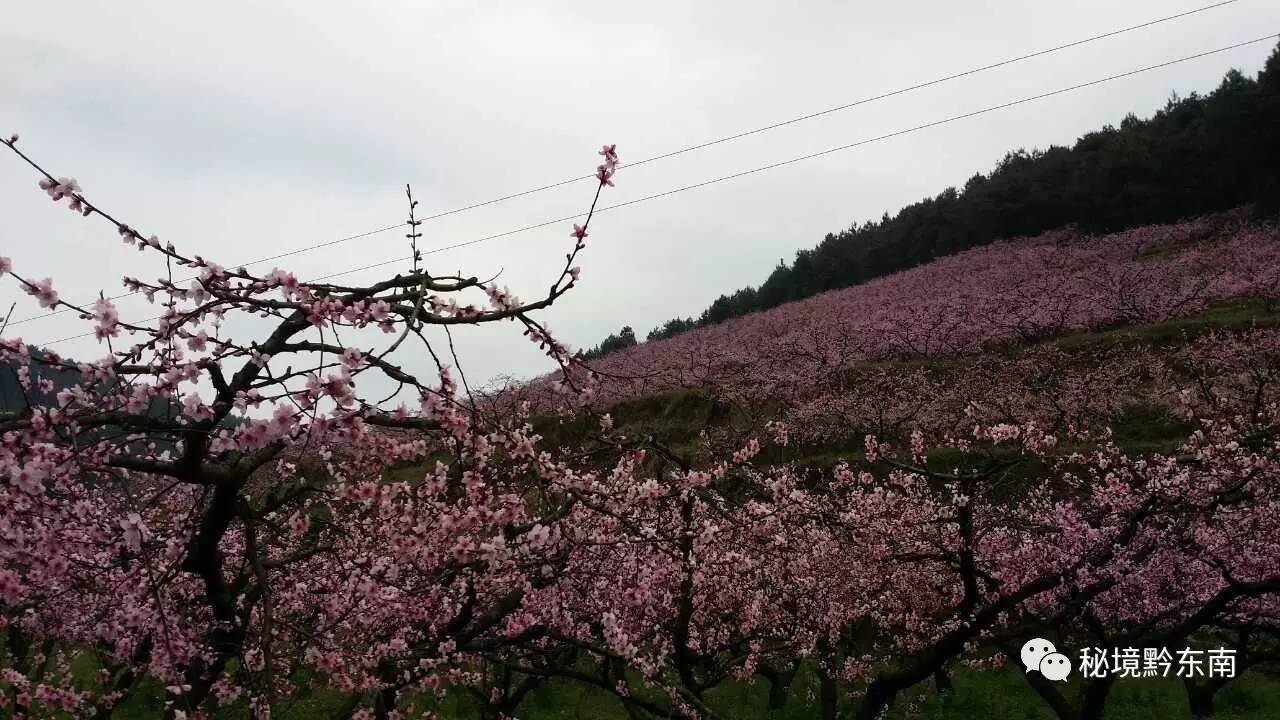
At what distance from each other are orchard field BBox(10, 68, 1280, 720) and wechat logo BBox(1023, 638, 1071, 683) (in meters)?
0.16

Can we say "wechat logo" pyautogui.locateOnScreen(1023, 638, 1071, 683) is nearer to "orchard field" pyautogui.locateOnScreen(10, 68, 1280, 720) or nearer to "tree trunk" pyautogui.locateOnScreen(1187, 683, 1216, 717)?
"orchard field" pyautogui.locateOnScreen(10, 68, 1280, 720)

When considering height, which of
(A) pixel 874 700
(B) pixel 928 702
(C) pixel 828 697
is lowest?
(B) pixel 928 702

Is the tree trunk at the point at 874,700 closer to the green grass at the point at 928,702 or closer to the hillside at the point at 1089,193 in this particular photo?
the green grass at the point at 928,702

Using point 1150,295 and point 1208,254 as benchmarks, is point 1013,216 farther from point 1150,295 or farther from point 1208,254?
point 1150,295

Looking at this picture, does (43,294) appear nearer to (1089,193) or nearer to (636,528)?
(636,528)

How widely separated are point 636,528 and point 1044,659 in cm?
736

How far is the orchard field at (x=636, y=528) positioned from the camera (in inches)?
137

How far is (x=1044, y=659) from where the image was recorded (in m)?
9.01

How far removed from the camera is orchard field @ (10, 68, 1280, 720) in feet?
11.4

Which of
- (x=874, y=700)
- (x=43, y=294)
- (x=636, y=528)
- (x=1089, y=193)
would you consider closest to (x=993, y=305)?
(x=1089, y=193)

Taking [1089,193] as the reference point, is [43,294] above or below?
below

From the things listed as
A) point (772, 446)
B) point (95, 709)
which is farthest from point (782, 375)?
point (95, 709)

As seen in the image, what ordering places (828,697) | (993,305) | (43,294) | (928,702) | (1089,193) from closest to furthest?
(43,294) → (828,697) → (928,702) → (993,305) → (1089,193)

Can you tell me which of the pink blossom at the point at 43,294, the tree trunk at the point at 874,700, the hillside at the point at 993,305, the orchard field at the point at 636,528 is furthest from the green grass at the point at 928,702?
the hillside at the point at 993,305
